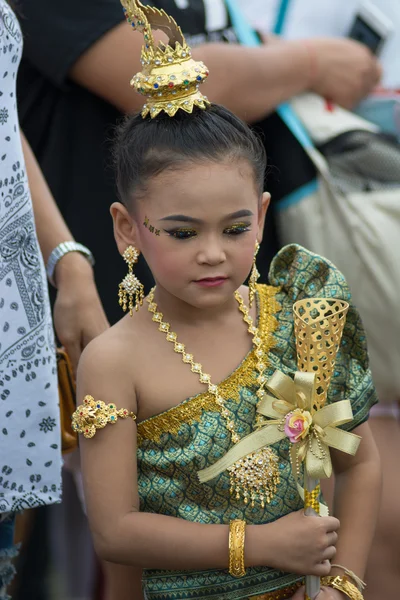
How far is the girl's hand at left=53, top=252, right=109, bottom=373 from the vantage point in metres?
2.42

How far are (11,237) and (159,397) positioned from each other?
437 mm

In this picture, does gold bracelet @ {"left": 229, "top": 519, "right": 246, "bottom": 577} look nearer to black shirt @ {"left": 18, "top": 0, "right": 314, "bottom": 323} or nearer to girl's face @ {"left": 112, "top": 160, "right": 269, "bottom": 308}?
girl's face @ {"left": 112, "top": 160, "right": 269, "bottom": 308}

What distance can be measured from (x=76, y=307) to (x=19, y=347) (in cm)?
44

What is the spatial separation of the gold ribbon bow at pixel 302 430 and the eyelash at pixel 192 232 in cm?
26

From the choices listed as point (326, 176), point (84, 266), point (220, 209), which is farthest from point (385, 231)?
point (220, 209)

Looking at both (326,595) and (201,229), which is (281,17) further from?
(326,595)

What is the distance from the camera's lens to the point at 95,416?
1.83 metres

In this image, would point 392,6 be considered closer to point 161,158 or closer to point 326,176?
point 326,176

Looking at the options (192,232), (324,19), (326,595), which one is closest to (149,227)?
(192,232)

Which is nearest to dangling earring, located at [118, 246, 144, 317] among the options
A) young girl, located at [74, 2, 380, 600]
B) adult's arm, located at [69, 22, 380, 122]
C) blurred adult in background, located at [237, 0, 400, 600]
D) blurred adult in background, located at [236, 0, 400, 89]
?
young girl, located at [74, 2, 380, 600]

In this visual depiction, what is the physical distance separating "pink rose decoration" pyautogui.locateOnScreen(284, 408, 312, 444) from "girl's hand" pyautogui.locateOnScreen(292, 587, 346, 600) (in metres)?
0.33

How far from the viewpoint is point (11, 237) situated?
2.00m

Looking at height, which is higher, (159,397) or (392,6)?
(392,6)

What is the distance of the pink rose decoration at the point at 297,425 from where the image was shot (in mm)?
1749
